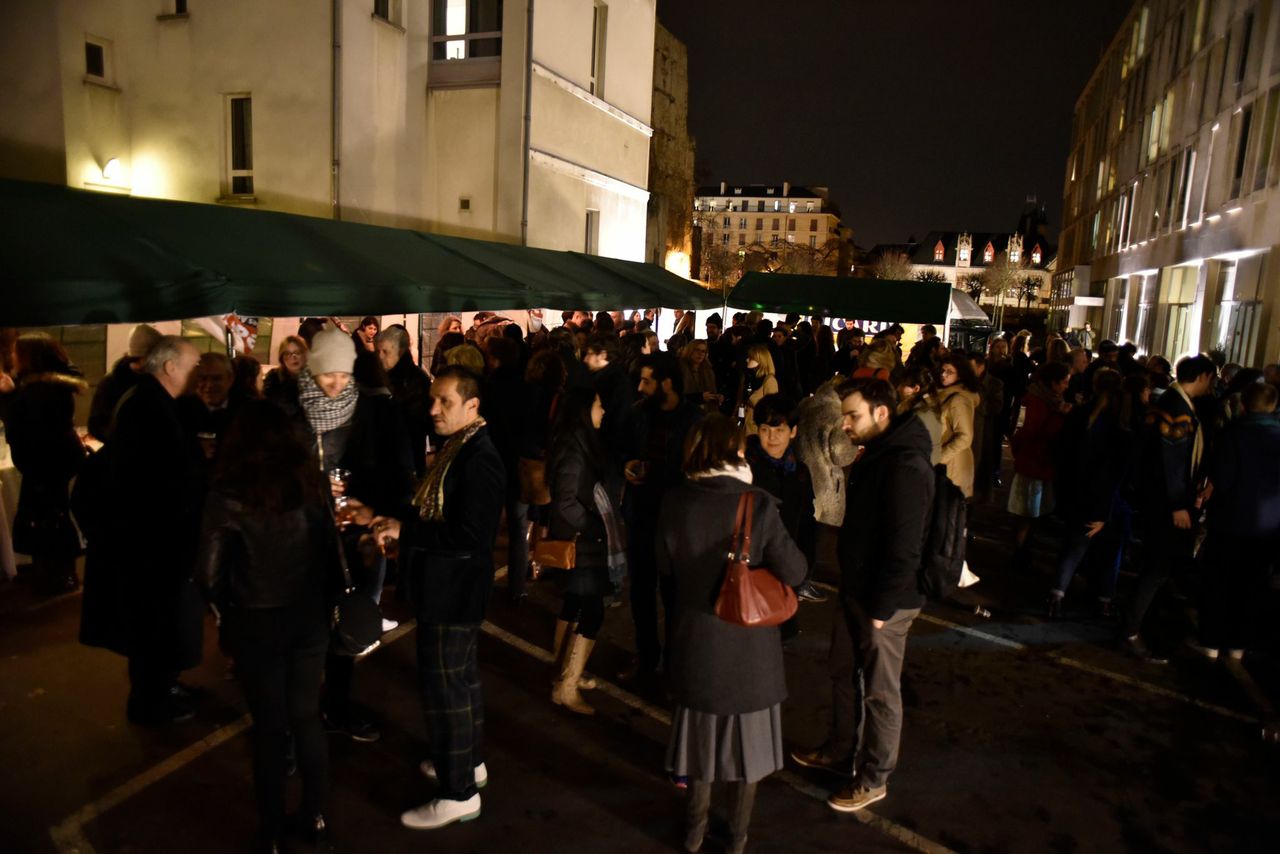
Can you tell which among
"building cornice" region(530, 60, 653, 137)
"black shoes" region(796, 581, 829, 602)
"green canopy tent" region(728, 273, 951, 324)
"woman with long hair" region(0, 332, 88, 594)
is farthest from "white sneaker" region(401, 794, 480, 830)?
"building cornice" region(530, 60, 653, 137)

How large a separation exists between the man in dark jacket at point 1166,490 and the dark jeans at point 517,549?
4.45 metres

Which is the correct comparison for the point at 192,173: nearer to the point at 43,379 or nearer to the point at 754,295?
the point at 43,379

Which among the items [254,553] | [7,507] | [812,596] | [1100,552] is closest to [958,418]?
[1100,552]

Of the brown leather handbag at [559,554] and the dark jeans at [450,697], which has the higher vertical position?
the brown leather handbag at [559,554]

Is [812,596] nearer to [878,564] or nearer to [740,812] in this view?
[878,564]

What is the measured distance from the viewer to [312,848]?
335cm

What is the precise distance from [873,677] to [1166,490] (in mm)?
3321

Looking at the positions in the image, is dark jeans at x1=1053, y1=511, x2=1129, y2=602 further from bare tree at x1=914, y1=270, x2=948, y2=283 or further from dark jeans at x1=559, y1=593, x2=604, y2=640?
bare tree at x1=914, y1=270, x2=948, y2=283

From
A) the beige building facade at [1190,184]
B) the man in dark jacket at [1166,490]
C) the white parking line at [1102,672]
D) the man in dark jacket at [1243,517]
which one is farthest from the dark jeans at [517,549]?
the beige building facade at [1190,184]

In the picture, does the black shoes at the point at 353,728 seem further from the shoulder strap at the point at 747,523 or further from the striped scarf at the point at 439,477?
the shoulder strap at the point at 747,523

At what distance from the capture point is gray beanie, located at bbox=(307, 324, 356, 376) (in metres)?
3.87

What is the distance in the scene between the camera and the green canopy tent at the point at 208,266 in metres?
5.13

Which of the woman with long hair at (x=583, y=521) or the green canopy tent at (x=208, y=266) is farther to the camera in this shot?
the green canopy tent at (x=208, y=266)

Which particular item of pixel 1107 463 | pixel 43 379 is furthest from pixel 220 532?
pixel 1107 463
